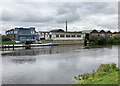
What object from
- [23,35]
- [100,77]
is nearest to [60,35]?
[23,35]

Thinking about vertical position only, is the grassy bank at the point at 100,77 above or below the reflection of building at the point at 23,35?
below

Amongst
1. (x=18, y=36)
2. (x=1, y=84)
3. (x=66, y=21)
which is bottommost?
(x=1, y=84)

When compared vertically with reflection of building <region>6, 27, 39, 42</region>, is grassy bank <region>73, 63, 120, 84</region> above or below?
below

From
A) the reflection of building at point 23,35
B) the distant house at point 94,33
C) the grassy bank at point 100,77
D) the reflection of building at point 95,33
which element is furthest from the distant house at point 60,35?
the grassy bank at point 100,77

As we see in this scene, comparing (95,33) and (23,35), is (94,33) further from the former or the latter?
(23,35)

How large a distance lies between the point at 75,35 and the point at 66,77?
61534 millimetres

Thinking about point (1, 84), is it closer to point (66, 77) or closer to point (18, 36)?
point (66, 77)

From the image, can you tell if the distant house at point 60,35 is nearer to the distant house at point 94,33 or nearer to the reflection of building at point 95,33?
the reflection of building at point 95,33

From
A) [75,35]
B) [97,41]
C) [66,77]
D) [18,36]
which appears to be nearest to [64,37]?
[75,35]

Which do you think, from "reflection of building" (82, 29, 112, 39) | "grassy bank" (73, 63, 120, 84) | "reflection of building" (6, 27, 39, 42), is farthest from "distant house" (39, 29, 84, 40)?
"grassy bank" (73, 63, 120, 84)

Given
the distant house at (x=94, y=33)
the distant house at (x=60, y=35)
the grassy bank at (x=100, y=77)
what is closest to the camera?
the grassy bank at (x=100, y=77)

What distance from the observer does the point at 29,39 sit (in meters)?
67.2

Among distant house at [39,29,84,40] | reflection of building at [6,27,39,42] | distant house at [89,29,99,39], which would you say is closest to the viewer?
reflection of building at [6,27,39,42]

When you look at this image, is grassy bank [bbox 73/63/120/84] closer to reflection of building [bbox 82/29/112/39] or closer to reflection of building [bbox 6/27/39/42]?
reflection of building [bbox 6/27/39/42]
